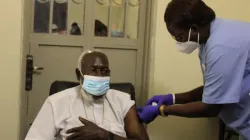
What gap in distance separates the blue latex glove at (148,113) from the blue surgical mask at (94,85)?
10.0 inches

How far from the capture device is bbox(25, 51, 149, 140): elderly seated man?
81.6 inches

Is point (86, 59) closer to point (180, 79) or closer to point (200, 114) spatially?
point (200, 114)

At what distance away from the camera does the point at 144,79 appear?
3023 millimetres

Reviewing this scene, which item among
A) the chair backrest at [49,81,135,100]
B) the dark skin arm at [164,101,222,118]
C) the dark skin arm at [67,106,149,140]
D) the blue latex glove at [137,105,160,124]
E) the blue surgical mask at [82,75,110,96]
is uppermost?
the blue surgical mask at [82,75,110,96]

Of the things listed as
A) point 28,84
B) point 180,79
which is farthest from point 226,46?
point 28,84

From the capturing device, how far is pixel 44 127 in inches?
82.0

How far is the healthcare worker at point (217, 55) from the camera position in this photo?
1.77m

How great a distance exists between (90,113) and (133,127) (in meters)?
0.26

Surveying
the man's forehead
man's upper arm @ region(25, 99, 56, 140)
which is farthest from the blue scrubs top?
man's upper arm @ region(25, 99, 56, 140)

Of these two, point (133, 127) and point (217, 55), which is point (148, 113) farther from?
point (217, 55)

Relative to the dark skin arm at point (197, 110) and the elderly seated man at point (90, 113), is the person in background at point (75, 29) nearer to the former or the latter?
the elderly seated man at point (90, 113)

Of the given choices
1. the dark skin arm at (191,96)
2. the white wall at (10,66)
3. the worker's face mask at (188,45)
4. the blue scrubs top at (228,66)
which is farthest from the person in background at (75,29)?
the blue scrubs top at (228,66)

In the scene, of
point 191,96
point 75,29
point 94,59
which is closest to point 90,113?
point 94,59

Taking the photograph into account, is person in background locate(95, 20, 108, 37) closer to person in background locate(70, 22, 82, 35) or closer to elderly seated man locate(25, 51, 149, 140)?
person in background locate(70, 22, 82, 35)
